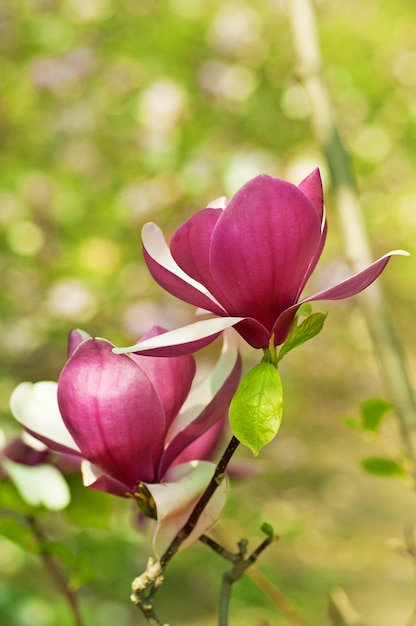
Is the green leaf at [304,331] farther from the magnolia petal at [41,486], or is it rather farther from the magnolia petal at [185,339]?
the magnolia petal at [41,486]

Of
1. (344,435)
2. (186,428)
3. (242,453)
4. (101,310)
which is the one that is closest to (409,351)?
(344,435)

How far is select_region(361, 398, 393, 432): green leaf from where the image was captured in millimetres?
489

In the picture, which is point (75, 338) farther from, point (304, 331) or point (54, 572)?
point (54, 572)

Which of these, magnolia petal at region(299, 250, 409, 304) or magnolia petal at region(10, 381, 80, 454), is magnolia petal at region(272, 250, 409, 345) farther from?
magnolia petal at region(10, 381, 80, 454)

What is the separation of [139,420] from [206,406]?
0.03 meters

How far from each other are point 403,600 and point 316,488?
639mm

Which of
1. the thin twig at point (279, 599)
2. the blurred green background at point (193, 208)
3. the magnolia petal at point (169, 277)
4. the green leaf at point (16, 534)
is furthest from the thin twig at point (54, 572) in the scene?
the blurred green background at point (193, 208)

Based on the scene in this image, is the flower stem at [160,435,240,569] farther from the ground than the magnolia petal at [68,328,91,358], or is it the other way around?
the magnolia petal at [68,328,91,358]

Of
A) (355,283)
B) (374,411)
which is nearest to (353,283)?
(355,283)

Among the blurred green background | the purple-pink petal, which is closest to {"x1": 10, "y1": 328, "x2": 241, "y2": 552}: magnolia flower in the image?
the purple-pink petal

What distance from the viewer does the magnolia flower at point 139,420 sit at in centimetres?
31

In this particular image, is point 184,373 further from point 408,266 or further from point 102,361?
point 408,266

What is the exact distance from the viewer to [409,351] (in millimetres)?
2859

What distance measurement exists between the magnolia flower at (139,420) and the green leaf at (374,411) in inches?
6.4
